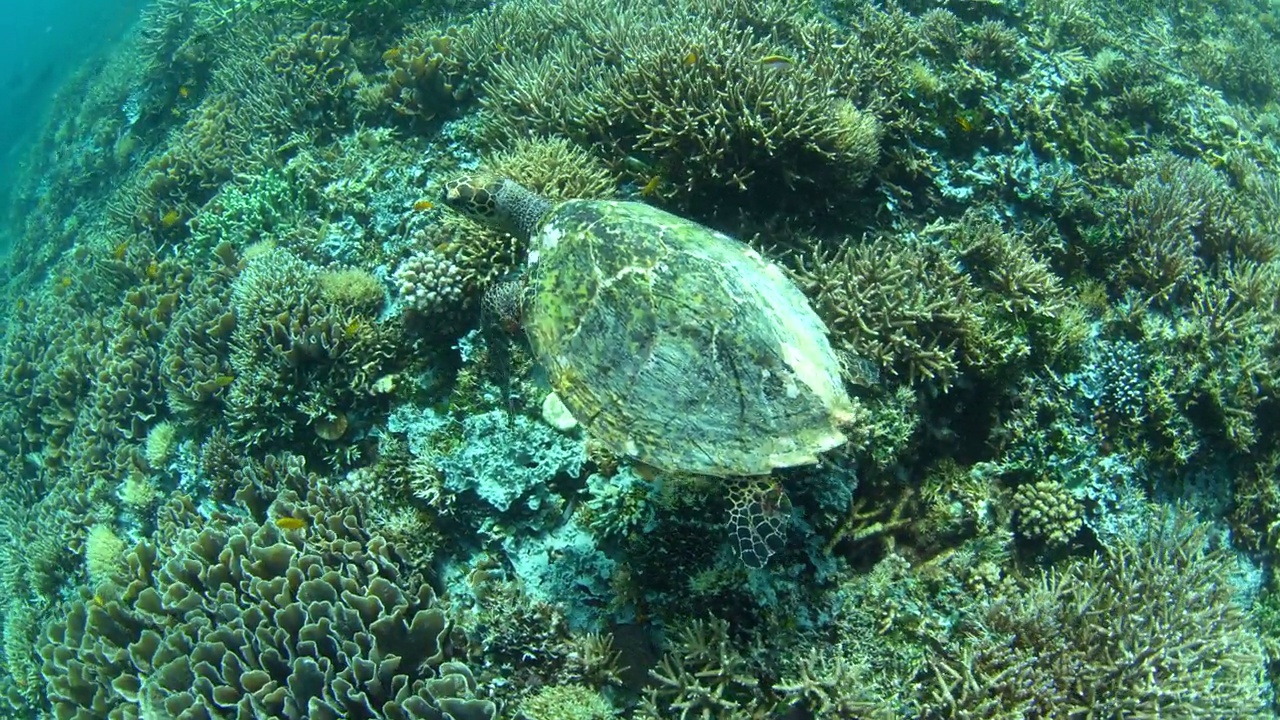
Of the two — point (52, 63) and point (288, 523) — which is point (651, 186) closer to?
point (288, 523)

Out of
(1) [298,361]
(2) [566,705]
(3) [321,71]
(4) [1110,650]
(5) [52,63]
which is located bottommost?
(4) [1110,650]

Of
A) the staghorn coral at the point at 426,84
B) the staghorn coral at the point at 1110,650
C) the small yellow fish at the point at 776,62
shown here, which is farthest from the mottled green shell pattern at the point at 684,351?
the staghorn coral at the point at 426,84

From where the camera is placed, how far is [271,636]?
Result: 3.68 meters

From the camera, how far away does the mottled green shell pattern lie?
9.83 ft

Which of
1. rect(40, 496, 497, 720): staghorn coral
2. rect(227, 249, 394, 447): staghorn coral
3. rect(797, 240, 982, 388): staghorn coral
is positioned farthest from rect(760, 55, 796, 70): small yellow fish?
rect(40, 496, 497, 720): staghorn coral

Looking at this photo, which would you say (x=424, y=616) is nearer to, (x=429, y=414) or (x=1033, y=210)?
(x=429, y=414)

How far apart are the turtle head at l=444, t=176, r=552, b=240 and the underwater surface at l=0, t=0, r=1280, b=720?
4 centimetres

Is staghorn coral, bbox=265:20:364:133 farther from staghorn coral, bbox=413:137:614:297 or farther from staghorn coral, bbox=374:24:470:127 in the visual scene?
staghorn coral, bbox=413:137:614:297

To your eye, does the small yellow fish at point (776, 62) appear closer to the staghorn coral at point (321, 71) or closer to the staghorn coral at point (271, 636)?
the staghorn coral at point (271, 636)

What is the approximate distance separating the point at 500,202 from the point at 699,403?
221 cm

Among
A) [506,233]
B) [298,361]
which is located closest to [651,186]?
[506,233]

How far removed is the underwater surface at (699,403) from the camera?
3.38 m

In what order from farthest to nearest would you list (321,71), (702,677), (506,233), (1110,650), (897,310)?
(321,71), (506,233), (897,310), (1110,650), (702,677)

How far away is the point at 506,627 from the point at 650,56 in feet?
14.4
